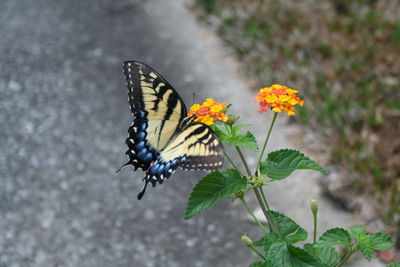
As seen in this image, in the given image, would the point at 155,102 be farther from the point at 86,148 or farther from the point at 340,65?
the point at 340,65

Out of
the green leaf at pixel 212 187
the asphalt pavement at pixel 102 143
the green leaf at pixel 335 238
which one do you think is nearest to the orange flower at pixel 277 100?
the green leaf at pixel 212 187

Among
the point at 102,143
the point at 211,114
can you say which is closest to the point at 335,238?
the point at 211,114

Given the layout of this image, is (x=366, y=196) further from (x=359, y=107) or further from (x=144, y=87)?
(x=144, y=87)

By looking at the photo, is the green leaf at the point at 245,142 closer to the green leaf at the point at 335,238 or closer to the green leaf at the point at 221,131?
the green leaf at the point at 221,131

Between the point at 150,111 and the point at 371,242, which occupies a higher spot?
the point at 150,111

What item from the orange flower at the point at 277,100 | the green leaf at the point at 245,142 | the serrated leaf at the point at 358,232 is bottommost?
the serrated leaf at the point at 358,232

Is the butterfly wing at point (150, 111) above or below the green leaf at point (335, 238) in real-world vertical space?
above

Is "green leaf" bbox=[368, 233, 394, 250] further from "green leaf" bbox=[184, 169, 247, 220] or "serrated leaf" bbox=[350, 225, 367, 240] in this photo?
"green leaf" bbox=[184, 169, 247, 220]
